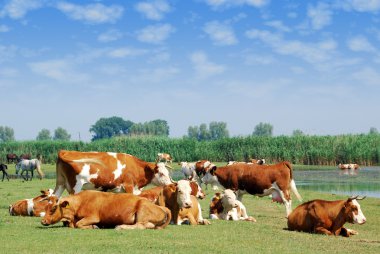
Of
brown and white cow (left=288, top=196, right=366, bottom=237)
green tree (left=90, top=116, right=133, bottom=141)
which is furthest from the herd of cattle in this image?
green tree (left=90, top=116, right=133, bottom=141)

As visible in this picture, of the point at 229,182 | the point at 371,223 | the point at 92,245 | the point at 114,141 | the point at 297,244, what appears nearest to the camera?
the point at 92,245

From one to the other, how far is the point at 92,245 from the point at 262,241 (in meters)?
3.51

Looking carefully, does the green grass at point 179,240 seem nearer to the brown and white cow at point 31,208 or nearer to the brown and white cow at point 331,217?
the brown and white cow at point 331,217

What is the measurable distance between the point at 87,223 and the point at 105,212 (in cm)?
42

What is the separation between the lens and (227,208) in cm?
1631

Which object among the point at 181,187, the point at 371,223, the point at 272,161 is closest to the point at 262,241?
the point at 181,187

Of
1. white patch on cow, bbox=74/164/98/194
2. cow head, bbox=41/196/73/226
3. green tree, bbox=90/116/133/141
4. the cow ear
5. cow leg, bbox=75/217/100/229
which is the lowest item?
cow leg, bbox=75/217/100/229

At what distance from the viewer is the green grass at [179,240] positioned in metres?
10.2

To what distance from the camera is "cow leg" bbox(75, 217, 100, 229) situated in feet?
40.6

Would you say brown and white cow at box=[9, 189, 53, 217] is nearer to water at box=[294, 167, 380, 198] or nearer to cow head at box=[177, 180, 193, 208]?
cow head at box=[177, 180, 193, 208]

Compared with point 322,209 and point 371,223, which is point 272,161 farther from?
point 322,209

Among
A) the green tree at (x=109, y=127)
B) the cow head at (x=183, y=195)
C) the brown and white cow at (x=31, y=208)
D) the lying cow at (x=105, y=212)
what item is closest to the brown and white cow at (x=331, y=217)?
the cow head at (x=183, y=195)

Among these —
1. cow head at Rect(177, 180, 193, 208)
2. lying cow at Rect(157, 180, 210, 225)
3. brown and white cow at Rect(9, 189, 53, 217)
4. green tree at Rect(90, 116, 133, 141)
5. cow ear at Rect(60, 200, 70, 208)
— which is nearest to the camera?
→ cow ear at Rect(60, 200, 70, 208)

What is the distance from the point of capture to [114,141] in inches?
2763
